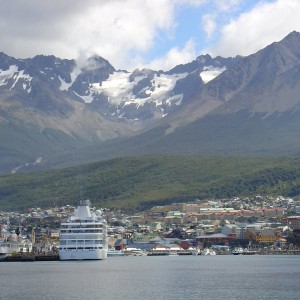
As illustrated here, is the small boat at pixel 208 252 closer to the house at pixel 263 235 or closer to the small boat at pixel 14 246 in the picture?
the house at pixel 263 235

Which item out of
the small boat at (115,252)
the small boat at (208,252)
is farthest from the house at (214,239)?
the small boat at (115,252)

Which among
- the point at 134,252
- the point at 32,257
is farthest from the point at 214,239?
the point at 32,257

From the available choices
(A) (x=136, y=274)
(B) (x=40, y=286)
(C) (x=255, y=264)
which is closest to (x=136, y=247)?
(C) (x=255, y=264)

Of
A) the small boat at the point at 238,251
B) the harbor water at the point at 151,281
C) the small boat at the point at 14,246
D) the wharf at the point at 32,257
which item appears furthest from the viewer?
the small boat at the point at 238,251

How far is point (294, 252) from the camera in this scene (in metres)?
170

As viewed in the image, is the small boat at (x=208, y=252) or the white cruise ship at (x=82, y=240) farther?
the small boat at (x=208, y=252)

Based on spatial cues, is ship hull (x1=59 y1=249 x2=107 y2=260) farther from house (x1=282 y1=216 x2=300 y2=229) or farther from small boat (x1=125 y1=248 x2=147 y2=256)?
house (x1=282 y1=216 x2=300 y2=229)

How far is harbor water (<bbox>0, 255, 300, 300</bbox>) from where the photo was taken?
3327 inches

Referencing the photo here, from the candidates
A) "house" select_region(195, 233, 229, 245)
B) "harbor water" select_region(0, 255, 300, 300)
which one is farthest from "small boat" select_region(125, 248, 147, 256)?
"harbor water" select_region(0, 255, 300, 300)

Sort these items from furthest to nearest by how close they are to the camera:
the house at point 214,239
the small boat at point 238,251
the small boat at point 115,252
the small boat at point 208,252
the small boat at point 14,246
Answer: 1. the house at point 214,239
2. the small boat at point 208,252
3. the small boat at point 238,251
4. the small boat at point 115,252
5. the small boat at point 14,246

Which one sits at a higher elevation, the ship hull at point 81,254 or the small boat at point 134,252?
the small boat at point 134,252

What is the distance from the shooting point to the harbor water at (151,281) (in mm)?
84500

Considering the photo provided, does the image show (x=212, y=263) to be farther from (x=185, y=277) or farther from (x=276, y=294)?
(x=276, y=294)

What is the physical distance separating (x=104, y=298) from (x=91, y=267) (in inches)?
1502
